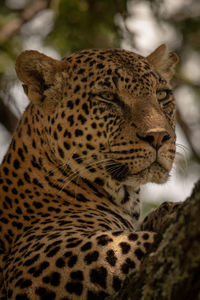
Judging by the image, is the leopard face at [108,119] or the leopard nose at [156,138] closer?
the leopard nose at [156,138]

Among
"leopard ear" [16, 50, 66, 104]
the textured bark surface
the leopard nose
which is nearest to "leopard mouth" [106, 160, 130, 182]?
the leopard nose

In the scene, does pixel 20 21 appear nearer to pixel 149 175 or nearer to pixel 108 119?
pixel 108 119

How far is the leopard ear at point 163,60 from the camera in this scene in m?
7.14

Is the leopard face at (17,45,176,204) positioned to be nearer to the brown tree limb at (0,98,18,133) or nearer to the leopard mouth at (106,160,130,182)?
the leopard mouth at (106,160,130,182)

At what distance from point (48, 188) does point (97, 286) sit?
1935mm

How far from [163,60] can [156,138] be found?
1972 millimetres

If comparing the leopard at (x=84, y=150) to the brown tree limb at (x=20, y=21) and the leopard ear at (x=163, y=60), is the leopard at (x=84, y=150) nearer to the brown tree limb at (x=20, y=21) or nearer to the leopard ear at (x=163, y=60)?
the leopard ear at (x=163, y=60)

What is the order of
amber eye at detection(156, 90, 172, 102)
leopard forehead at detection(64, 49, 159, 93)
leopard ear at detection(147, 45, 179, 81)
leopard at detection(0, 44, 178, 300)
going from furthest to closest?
leopard ear at detection(147, 45, 179, 81) → amber eye at detection(156, 90, 172, 102) → leopard forehead at detection(64, 49, 159, 93) → leopard at detection(0, 44, 178, 300)

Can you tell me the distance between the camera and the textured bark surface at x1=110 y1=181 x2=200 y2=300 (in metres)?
2.75

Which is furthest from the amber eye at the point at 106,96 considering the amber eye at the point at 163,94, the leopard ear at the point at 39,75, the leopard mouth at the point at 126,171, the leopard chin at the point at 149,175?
the leopard chin at the point at 149,175

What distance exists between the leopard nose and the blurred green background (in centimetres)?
244

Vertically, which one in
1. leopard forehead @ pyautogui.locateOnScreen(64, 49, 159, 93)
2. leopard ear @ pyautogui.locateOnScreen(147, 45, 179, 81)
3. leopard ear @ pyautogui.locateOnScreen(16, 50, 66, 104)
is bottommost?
leopard ear @ pyautogui.locateOnScreen(16, 50, 66, 104)

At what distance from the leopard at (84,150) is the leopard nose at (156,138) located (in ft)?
0.03

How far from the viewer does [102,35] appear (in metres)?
9.80
